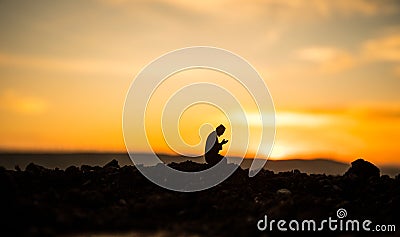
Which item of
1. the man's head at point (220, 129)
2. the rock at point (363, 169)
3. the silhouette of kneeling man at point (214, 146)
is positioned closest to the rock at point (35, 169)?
the silhouette of kneeling man at point (214, 146)

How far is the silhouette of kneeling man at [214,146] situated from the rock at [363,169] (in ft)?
15.2

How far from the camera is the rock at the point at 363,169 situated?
653 inches

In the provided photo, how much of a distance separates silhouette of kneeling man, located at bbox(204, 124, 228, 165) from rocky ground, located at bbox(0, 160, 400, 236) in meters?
0.63

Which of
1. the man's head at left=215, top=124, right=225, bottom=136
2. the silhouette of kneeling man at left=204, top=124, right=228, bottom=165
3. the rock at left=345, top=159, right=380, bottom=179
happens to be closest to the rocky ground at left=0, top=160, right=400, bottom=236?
the rock at left=345, top=159, right=380, bottom=179

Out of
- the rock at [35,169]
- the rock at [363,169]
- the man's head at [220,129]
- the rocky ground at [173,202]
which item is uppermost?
the man's head at [220,129]

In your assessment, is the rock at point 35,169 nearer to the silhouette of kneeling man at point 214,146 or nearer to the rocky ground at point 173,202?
the rocky ground at point 173,202

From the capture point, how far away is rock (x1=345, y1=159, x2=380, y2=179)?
1659cm

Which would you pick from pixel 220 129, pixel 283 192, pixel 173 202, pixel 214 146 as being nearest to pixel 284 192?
pixel 283 192

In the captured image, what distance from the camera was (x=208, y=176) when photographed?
15156 millimetres

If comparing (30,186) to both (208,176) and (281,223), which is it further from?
(281,223)

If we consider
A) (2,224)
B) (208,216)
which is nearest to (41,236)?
(2,224)

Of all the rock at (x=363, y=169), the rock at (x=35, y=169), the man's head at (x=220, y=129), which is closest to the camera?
the rock at (x=35, y=169)

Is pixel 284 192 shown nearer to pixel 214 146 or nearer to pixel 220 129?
pixel 214 146

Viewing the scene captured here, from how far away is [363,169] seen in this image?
54.9 ft
